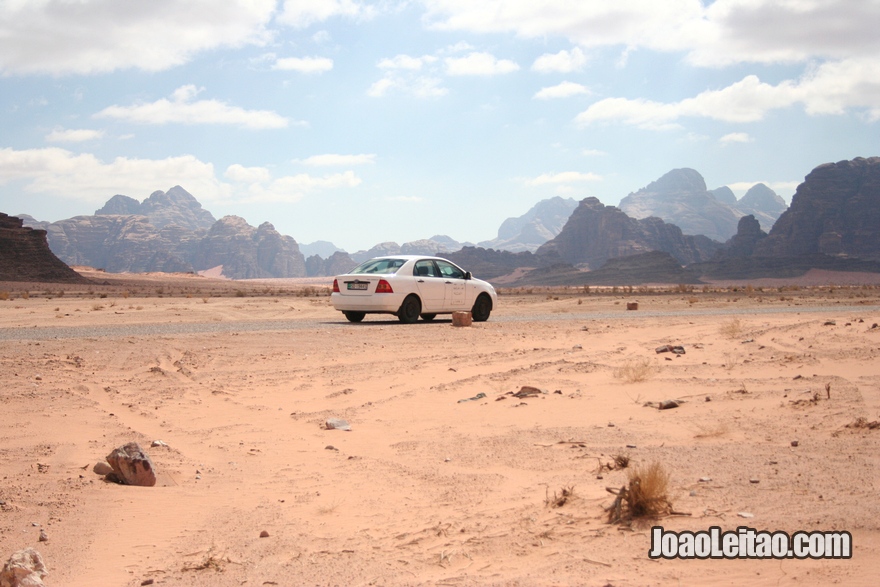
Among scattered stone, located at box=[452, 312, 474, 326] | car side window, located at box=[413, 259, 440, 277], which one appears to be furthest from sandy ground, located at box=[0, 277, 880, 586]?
car side window, located at box=[413, 259, 440, 277]

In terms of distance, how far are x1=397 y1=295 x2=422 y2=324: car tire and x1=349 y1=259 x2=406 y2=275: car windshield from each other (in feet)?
2.58

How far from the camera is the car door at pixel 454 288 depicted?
18.1 meters

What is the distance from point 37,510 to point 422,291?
1315 centimetres

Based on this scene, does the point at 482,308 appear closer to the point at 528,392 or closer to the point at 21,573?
the point at 528,392

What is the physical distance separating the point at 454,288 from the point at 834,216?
16622 centimetres

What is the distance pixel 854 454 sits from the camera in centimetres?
536

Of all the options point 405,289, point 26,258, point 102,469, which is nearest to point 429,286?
point 405,289

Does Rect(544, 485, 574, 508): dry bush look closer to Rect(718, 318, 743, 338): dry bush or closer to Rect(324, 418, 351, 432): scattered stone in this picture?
Rect(324, 418, 351, 432): scattered stone

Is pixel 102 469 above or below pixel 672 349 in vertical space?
below

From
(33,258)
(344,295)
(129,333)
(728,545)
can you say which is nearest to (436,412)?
(728,545)

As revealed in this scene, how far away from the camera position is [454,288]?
1823 cm

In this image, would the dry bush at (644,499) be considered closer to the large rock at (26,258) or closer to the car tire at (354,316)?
the car tire at (354,316)

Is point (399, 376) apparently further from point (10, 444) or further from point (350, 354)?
point (10, 444)

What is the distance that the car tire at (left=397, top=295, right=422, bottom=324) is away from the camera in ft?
57.2
